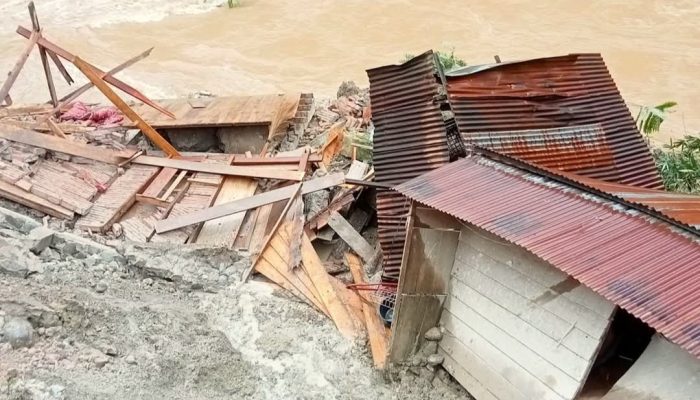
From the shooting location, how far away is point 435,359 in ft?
19.4

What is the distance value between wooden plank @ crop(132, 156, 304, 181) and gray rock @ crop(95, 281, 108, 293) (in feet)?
8.20

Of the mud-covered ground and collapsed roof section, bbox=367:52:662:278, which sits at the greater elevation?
collapsed roof section, bbox=367:52:662:278

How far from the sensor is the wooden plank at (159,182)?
814cm

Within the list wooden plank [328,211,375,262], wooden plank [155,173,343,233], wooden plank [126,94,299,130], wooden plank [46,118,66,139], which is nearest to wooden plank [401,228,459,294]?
wooden plank [328,211,375,262]

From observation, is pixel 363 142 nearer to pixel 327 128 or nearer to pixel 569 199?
pixel 327 128

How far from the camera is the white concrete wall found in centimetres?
466

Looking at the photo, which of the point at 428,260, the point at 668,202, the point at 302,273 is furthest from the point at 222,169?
the point at 668,202

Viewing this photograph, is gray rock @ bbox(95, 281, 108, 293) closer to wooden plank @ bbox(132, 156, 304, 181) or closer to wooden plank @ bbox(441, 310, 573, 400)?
wooden plank @ bbox(132, 156, 304, 181)

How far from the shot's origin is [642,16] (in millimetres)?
20203

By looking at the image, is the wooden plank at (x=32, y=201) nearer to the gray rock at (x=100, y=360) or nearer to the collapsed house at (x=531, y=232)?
the gray rock at (x=100, y=360)

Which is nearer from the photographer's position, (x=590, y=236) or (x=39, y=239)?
(x=590, y=236)

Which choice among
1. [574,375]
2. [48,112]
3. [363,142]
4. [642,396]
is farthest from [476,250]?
[48,112]

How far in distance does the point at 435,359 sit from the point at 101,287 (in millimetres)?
3369

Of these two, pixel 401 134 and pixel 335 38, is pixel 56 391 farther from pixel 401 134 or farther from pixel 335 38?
pixel 335 38
